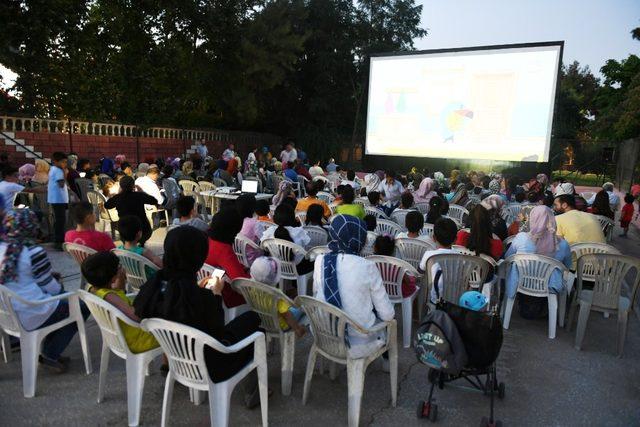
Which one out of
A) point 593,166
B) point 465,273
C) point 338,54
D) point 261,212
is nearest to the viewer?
point 465,273

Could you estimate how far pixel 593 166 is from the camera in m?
21.6

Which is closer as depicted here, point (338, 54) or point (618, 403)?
point (618, 403)

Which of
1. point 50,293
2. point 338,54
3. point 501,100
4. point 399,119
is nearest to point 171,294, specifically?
point 50,293

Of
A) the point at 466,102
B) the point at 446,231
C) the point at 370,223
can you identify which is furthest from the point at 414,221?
the point at 466,102

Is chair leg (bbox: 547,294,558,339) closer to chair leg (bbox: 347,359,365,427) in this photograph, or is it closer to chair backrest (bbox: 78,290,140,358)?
chair leg (bbox: 347,359,365,427)

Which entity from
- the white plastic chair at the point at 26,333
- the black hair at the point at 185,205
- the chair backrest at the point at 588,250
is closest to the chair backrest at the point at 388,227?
the chair backrest at the point at 588,250

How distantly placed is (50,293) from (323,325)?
1892 millimetres

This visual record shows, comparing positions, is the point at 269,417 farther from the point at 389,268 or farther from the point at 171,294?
the point at 389,268

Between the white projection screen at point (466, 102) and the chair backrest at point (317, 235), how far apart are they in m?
9.69

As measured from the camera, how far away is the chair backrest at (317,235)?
464 centimetres

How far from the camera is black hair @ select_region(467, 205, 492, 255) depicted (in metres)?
3.81

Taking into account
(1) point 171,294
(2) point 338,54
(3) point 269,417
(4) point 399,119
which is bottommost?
(3) point 269,417

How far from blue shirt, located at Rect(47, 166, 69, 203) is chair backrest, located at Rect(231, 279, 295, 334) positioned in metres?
4.34

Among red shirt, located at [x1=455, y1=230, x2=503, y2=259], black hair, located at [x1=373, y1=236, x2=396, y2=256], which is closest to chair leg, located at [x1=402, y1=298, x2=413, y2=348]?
black hair, located at [x1=373, y1=236, x2=396, y2=256]
